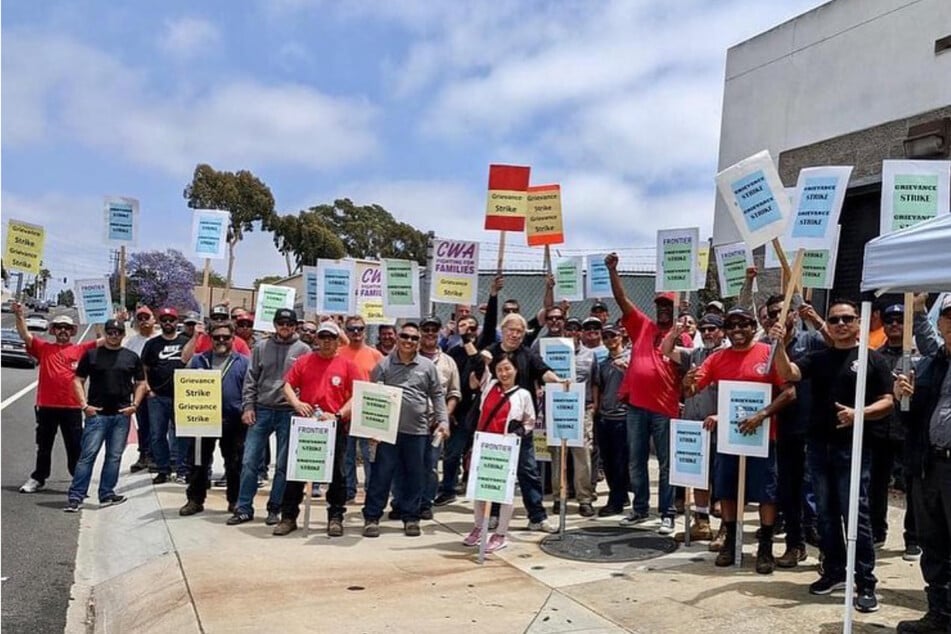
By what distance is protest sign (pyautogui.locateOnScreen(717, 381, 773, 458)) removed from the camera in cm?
581

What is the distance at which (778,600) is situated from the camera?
5.20m

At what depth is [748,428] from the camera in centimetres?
579

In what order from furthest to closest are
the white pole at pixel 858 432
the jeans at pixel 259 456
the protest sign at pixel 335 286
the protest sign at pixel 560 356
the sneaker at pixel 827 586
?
the protest sign at pixel 335 286 < the jeans at pixel 259 456 < the protest sign at pixel 560 356 < the sneaker at pixel 827 586 < the white pole at pixel 858 432

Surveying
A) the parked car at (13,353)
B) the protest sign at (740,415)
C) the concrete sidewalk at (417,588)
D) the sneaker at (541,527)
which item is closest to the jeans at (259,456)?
the concrete sidewalk at (417,588)

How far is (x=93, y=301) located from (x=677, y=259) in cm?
618

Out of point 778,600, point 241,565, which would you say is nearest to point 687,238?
point 778,600

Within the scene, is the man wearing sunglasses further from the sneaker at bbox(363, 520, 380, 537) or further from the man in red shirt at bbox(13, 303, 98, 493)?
the man in red shirt at bbox(13, 303, 98, 493)

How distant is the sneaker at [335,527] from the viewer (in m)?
7.08

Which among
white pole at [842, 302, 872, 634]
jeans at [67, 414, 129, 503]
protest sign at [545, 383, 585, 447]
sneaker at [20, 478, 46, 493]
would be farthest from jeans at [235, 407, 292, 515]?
white pole at [842, 302, 872, 634]

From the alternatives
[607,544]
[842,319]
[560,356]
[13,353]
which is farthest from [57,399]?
[13,353]

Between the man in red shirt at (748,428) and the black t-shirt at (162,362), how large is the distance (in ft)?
19.8

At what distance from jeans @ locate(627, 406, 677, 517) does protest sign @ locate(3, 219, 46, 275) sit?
6452 mm

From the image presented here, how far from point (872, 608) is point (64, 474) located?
361 inches

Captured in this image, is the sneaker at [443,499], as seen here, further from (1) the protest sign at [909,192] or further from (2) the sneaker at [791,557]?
(1) the protest sign at [909,192]
